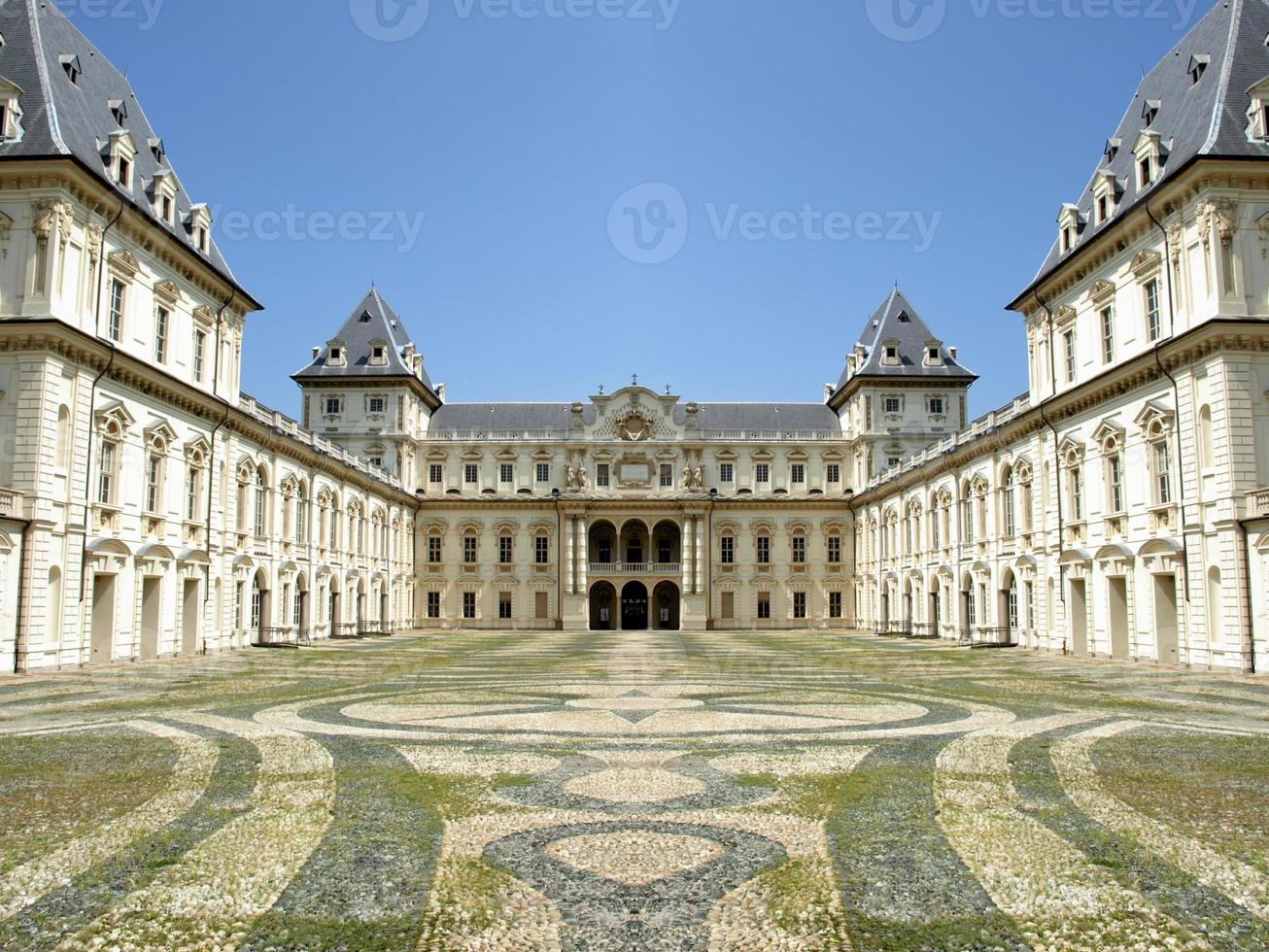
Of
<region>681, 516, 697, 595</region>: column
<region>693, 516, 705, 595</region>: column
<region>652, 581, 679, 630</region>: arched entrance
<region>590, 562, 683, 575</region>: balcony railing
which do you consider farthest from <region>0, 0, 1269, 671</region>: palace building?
<region>652, 581, 679, 630</region>: arched entrance

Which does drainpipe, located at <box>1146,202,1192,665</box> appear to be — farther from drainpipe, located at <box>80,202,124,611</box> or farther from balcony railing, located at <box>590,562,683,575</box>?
balcony railing, located at <box>590,562,683,575</box>

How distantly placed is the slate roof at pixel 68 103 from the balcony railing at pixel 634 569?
1720 inches

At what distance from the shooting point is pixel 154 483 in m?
34.4

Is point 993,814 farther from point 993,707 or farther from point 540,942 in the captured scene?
point 993,707

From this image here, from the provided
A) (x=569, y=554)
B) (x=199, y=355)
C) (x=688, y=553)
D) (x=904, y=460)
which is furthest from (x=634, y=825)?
(x=688, y=553)

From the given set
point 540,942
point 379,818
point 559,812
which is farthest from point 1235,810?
point 379,818

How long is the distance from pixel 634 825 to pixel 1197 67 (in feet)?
116

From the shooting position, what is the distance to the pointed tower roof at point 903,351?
74.5 meters

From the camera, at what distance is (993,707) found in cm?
1873

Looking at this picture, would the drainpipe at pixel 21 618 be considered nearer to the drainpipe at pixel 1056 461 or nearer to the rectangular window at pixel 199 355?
the rectangular window at pixel 199 355

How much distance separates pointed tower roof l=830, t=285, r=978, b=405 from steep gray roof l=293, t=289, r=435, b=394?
34708 millimetres

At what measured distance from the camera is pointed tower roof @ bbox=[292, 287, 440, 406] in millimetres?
74938

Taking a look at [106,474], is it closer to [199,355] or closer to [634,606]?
[199,355]

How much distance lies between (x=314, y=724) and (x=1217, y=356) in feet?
86.0
